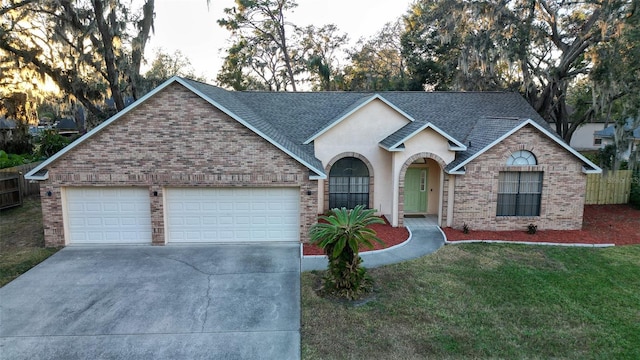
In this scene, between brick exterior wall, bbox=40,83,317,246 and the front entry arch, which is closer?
brick exterior wall, bbox=40,83,317,246

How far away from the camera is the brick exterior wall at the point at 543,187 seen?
13797mm

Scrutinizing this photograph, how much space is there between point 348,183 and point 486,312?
8236 millimetres

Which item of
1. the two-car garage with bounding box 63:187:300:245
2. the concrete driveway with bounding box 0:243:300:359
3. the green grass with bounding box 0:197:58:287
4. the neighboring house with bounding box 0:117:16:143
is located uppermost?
the neighboring house with bounding box 0:117:16:143

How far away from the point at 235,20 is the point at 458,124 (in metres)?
22.5

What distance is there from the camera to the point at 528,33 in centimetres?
1798

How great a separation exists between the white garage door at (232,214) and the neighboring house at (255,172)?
0.03 metres

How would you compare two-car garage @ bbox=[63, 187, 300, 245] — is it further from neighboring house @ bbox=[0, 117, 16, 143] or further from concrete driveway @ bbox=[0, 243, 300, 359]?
neighboring house @ bbox=[0, 117, 16, 143]

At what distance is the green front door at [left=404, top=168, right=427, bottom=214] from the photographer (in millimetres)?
16172

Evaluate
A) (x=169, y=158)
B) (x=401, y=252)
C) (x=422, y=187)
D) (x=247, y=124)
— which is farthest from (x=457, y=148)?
(x=169, y=158)

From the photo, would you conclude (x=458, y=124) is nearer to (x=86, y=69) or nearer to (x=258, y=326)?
(x=258, y=326)

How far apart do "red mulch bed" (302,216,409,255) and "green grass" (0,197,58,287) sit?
7632mm

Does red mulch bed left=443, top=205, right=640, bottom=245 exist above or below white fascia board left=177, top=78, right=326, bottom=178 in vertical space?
below

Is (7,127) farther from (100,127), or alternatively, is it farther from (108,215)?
(100,127)

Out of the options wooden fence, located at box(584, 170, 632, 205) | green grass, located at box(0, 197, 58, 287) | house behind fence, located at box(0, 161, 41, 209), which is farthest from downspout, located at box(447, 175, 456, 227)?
A: house behind fence, located at box(0, 161, 41, 209)
